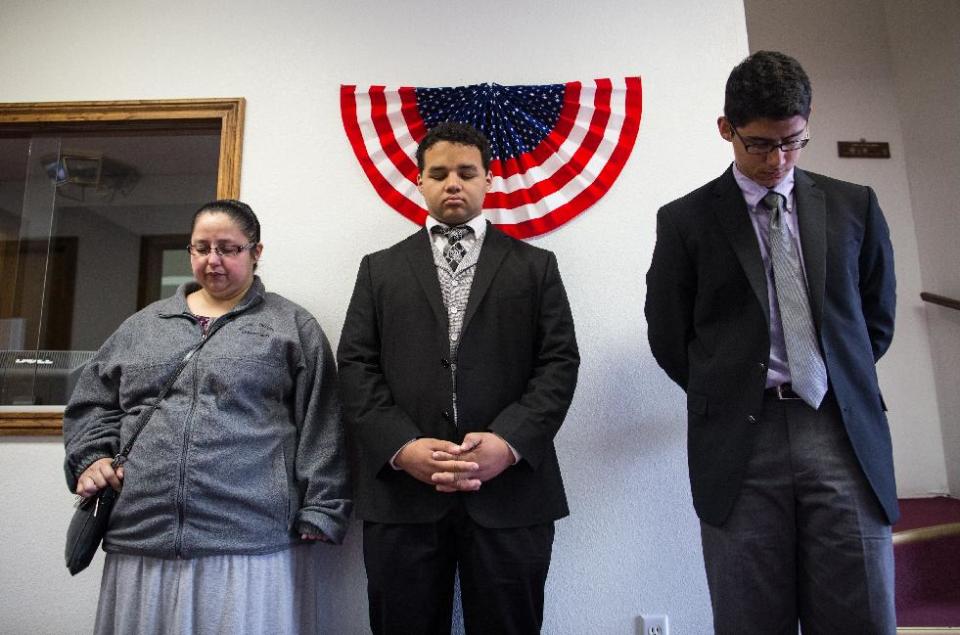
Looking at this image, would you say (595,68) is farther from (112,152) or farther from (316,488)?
(112,152)

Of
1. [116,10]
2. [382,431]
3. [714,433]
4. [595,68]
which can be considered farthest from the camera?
[116,10]

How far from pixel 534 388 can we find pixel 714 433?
1.34ft

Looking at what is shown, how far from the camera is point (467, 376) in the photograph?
1.38m

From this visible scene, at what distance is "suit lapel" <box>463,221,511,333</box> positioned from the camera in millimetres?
1418

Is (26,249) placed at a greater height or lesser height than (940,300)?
greater

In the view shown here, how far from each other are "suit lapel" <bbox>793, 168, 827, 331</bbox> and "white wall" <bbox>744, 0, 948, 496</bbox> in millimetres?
2435

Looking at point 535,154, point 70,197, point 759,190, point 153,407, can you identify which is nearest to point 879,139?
point 535,154

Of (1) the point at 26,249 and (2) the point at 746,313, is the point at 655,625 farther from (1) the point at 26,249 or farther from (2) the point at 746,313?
(1) the point at 26,249

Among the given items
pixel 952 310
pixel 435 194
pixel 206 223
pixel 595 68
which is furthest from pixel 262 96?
pixel 952 310

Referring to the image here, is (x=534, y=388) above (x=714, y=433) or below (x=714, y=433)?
above

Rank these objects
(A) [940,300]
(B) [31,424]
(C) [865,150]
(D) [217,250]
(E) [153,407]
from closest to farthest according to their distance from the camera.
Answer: (E) [153,407]
(D) [217,250]
(B) [31,424]
(A) [940,300]
(C) [865,150]

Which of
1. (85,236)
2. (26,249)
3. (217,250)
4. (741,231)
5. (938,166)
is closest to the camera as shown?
(741,231)

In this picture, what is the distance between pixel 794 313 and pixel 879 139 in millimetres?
2884

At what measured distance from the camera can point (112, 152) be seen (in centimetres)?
231
